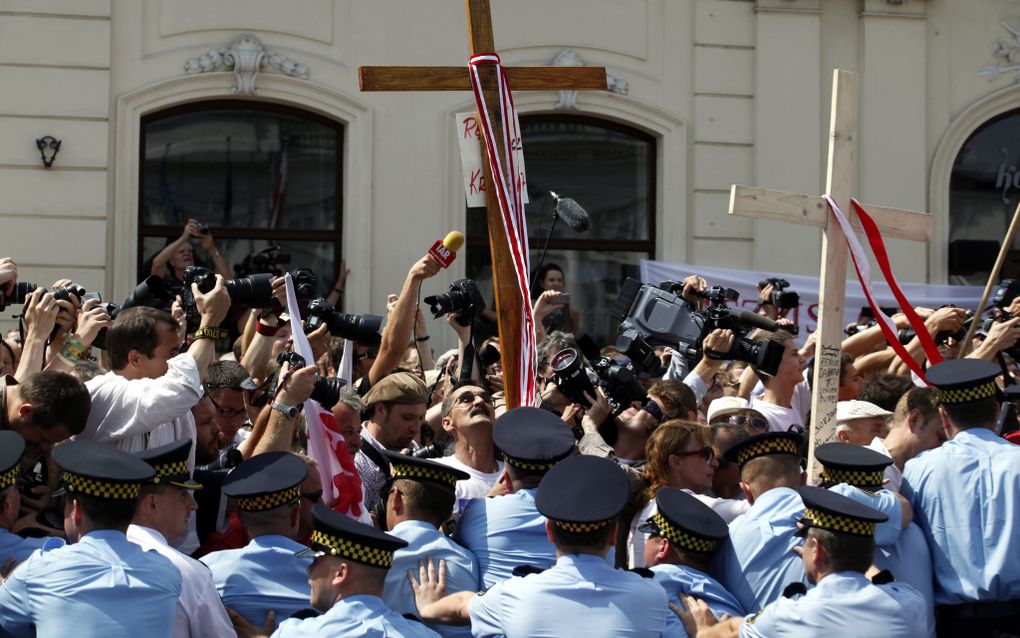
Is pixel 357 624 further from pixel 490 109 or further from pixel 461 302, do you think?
pixel 461 302

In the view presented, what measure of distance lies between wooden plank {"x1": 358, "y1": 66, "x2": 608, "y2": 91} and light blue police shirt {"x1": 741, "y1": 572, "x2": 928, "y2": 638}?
111 inches

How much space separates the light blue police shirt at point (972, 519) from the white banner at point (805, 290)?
225 inches

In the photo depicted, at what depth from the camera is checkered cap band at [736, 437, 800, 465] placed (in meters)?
5.25

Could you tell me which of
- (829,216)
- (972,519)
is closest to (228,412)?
(829,216)

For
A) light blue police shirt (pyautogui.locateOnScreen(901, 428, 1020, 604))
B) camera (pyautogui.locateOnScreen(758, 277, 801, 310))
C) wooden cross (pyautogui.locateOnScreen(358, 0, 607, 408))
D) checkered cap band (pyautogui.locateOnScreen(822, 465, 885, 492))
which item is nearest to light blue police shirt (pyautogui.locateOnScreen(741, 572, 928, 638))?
checkered cap band (pyautogui.locateOnScreen(822, 465, 885, 492))

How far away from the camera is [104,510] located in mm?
4219

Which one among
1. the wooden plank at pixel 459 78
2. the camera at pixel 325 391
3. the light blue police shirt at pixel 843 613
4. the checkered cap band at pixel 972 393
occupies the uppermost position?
the wooden plank at pixel 459 78

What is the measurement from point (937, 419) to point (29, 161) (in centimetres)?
797

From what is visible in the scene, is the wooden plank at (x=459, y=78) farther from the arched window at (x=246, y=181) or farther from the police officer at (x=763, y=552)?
the arched window at (x=246, y=181)

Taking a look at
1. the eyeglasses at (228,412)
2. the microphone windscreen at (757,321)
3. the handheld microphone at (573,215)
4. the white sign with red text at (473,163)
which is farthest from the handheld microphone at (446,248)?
the microphone windscreen at (757,321)

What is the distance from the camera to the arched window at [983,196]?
12.7 meters

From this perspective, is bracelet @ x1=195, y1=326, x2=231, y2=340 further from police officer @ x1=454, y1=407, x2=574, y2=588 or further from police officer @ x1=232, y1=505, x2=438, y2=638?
police officer @ x1=232, y1=505, x2=438, y2=638

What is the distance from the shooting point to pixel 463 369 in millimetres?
7234

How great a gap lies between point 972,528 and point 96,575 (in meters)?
3.04
